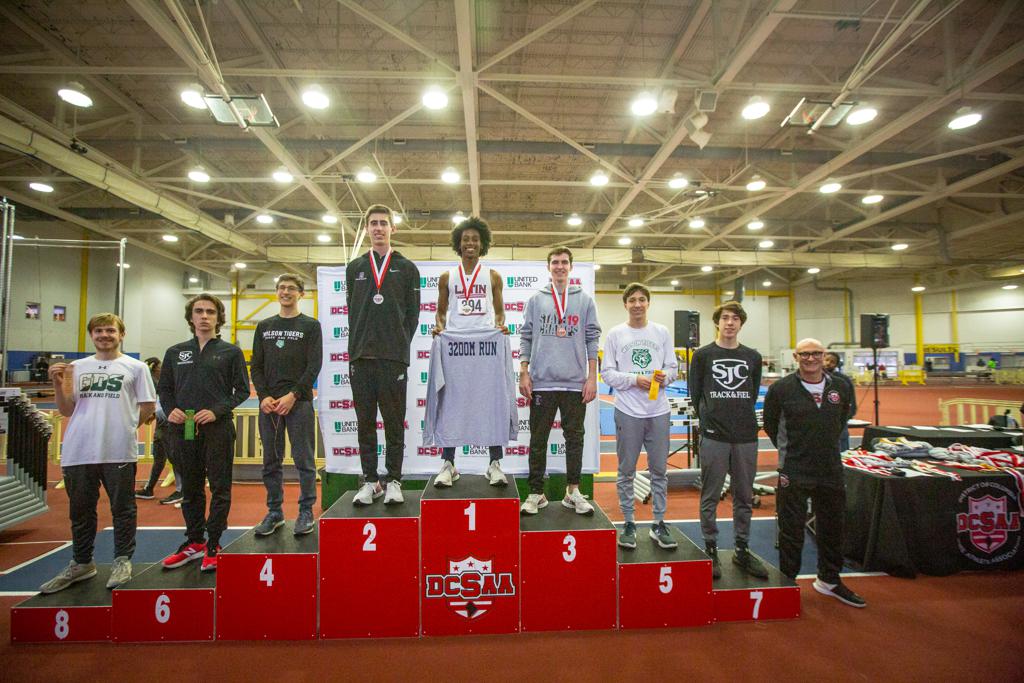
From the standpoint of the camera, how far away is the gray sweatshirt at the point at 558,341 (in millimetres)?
3150

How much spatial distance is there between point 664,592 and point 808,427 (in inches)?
63.7

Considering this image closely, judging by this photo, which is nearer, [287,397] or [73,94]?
[287,397]

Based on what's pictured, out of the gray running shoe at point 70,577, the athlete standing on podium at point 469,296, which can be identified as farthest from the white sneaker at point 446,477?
the gray running shoe at point 70,577

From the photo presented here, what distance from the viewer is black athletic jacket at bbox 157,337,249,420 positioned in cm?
316

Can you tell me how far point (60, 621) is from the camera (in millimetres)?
2768

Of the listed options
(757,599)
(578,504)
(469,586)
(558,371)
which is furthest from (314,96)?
(757,599)

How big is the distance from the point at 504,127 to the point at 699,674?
29.8 ft

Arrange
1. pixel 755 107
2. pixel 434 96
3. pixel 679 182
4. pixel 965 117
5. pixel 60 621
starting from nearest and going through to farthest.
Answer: pixel 60 621
pixel 434 96
pixel 755 107
pixel 965 117
pixel 679 182

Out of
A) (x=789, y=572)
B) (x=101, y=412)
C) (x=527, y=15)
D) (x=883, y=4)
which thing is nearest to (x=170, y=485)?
(x=101, y=412)

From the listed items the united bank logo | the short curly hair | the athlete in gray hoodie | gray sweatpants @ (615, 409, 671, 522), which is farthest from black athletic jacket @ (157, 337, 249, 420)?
gray sweatpants @ (615, 409, 671, 522)

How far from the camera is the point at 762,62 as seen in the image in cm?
713

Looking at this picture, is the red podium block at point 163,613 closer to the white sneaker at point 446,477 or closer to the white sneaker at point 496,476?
the white sneaker at point 446,477

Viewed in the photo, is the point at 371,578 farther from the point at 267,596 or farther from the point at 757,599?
the point at 757,599

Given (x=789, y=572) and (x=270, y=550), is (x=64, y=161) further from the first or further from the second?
(x=789, y=572)
